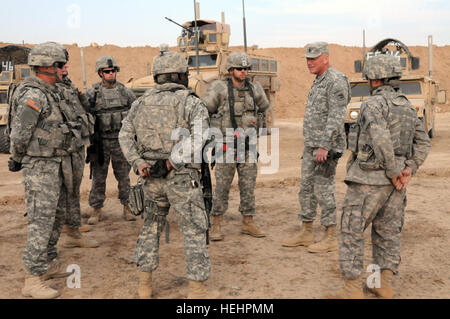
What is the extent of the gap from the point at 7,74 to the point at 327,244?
12560mm

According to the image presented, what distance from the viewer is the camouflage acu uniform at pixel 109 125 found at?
17.7 ft

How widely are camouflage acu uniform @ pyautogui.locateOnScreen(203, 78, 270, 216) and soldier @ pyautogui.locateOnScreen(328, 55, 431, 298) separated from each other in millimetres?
1685

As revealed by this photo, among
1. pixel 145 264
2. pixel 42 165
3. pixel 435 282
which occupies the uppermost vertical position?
pixel 42 165

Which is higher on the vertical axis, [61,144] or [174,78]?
[174,78]

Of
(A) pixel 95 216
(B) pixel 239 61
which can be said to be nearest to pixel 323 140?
(B) pixel 239 61

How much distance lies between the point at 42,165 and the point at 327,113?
256 cm

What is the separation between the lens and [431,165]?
8.98 m

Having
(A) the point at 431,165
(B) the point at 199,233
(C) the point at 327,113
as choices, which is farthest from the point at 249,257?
(A) the point at 431,165

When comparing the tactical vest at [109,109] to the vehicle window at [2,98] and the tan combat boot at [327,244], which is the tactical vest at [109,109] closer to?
the tan combat boot at [327,244]

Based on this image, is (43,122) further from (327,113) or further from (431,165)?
(431,165)

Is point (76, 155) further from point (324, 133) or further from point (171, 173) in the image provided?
point (324, 133)

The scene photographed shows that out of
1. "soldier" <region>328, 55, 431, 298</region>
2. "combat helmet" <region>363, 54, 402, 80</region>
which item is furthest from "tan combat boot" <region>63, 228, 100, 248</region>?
"combat helmet" <region>363, 54, 402, 80</region>

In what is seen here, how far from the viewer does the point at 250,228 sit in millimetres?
5055

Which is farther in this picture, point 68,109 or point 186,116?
point 68,109
